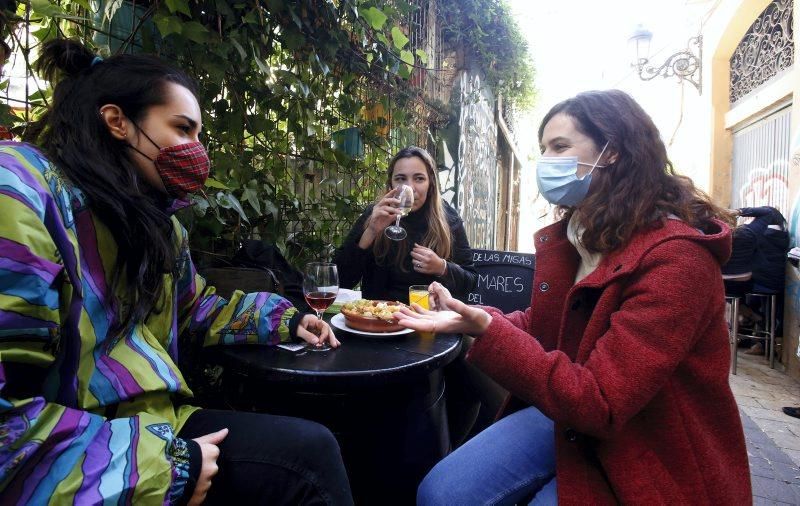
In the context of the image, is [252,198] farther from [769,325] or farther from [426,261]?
[769,325]

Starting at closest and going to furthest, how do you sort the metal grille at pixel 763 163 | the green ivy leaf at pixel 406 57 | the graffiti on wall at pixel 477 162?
the green ivy leaf at pixel 406 57 → the metal grille at pixel 763 163 → the graffiti on wall at pixel 477 162

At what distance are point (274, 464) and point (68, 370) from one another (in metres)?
0.55

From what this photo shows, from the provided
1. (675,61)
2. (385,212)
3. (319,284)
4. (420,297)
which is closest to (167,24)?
(319,284)

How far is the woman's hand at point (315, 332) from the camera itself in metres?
1.64

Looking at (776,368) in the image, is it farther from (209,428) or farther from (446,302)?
(209,428)

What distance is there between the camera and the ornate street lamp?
7.37 meters

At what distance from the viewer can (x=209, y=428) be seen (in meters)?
1.27

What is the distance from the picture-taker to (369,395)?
1.69 metres

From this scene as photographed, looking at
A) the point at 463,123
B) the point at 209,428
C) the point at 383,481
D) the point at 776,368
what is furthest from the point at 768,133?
the point at 209,428

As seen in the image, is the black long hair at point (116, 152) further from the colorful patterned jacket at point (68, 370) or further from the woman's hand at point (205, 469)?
the woman's hand at point (205, 469)

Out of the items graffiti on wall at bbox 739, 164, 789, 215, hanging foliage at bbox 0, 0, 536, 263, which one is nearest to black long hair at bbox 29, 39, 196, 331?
hanging foliage at bbox 0, 0, 536, 263

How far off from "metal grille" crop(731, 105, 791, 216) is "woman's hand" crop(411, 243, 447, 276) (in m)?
4.87

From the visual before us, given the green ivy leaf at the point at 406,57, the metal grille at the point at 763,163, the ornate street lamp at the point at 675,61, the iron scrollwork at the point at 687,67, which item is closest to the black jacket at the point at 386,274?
the green ivy leaf at the point at 406,57

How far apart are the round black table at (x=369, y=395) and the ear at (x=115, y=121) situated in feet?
2.53
